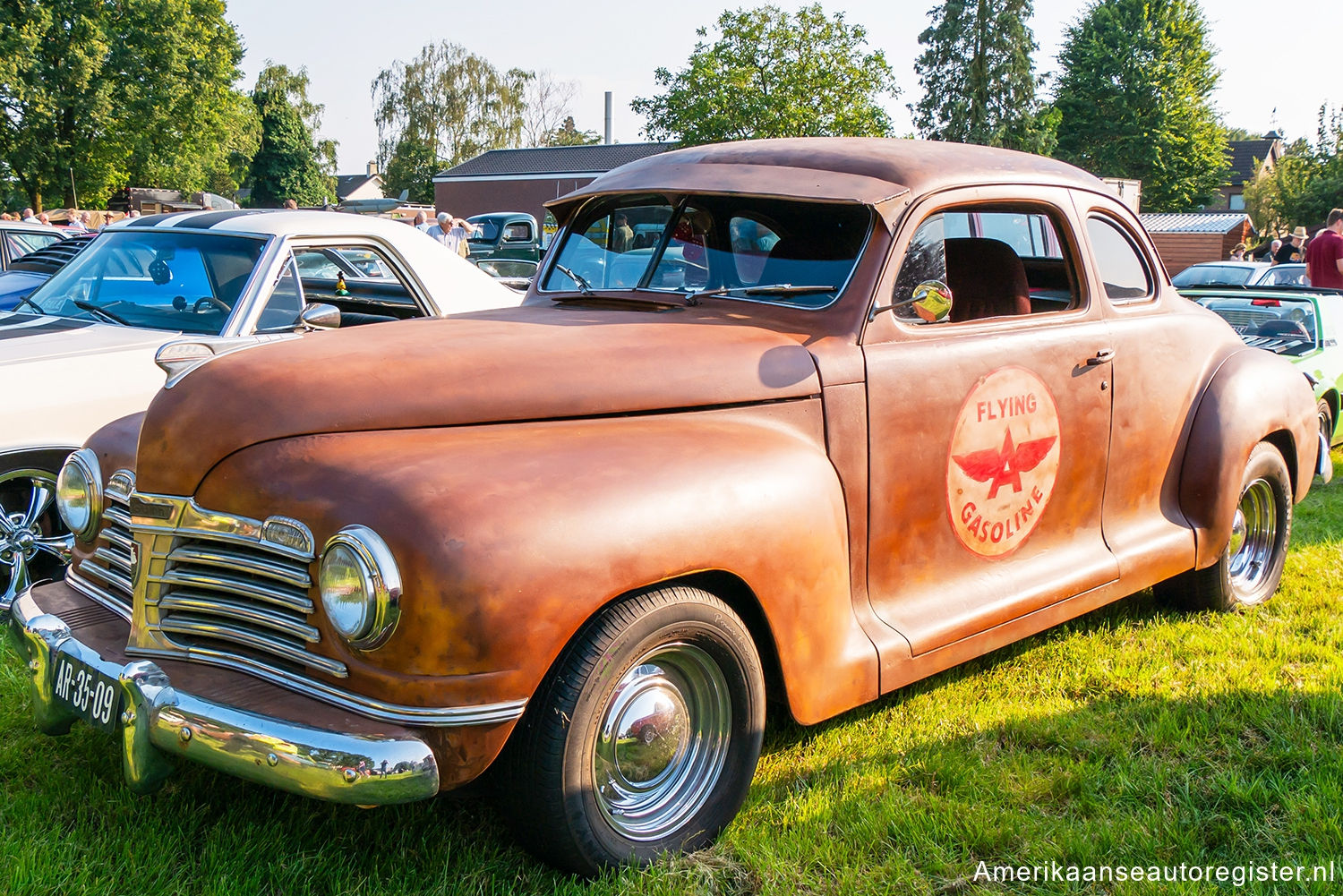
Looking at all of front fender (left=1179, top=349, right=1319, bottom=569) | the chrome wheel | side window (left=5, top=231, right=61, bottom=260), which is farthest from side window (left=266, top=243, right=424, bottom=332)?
side window (left=5, top=231, right=61, bottom=260)

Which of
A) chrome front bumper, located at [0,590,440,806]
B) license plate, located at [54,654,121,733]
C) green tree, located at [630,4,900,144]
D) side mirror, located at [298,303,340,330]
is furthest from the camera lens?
green tree, located at [630,4,900,144]

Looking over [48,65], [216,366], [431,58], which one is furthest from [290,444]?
[431,58]

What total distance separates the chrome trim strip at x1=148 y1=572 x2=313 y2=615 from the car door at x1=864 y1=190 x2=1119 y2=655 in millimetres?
1596

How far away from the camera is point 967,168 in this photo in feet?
11.6

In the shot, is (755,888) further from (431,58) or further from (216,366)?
(431,58)

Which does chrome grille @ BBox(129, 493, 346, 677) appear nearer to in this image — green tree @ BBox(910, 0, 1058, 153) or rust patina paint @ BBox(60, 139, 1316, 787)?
rust patina paint @ BBox(60, 139, 1316, 787)

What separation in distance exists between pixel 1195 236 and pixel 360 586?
43.0 meters

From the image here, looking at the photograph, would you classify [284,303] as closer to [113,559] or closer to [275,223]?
[275,223]

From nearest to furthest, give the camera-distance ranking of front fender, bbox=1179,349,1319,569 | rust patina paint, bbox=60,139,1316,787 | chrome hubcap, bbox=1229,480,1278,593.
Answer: rust patina paint, bbox=60,139,1316,787 → front fender, bbox=1179,349,1319,569 → chrome hubcap, bbox=1229,480,1278,593

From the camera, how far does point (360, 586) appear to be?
2.18 m

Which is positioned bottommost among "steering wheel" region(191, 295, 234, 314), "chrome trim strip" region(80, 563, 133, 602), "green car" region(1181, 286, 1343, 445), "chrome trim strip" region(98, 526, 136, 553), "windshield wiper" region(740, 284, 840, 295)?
"chrome trim strip" region(80, 563, 133, 602)

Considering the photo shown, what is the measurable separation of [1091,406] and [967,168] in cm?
95

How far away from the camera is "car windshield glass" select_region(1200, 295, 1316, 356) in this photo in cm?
768

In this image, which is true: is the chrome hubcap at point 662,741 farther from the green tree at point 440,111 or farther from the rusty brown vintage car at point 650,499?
the green tree at point 440,111
